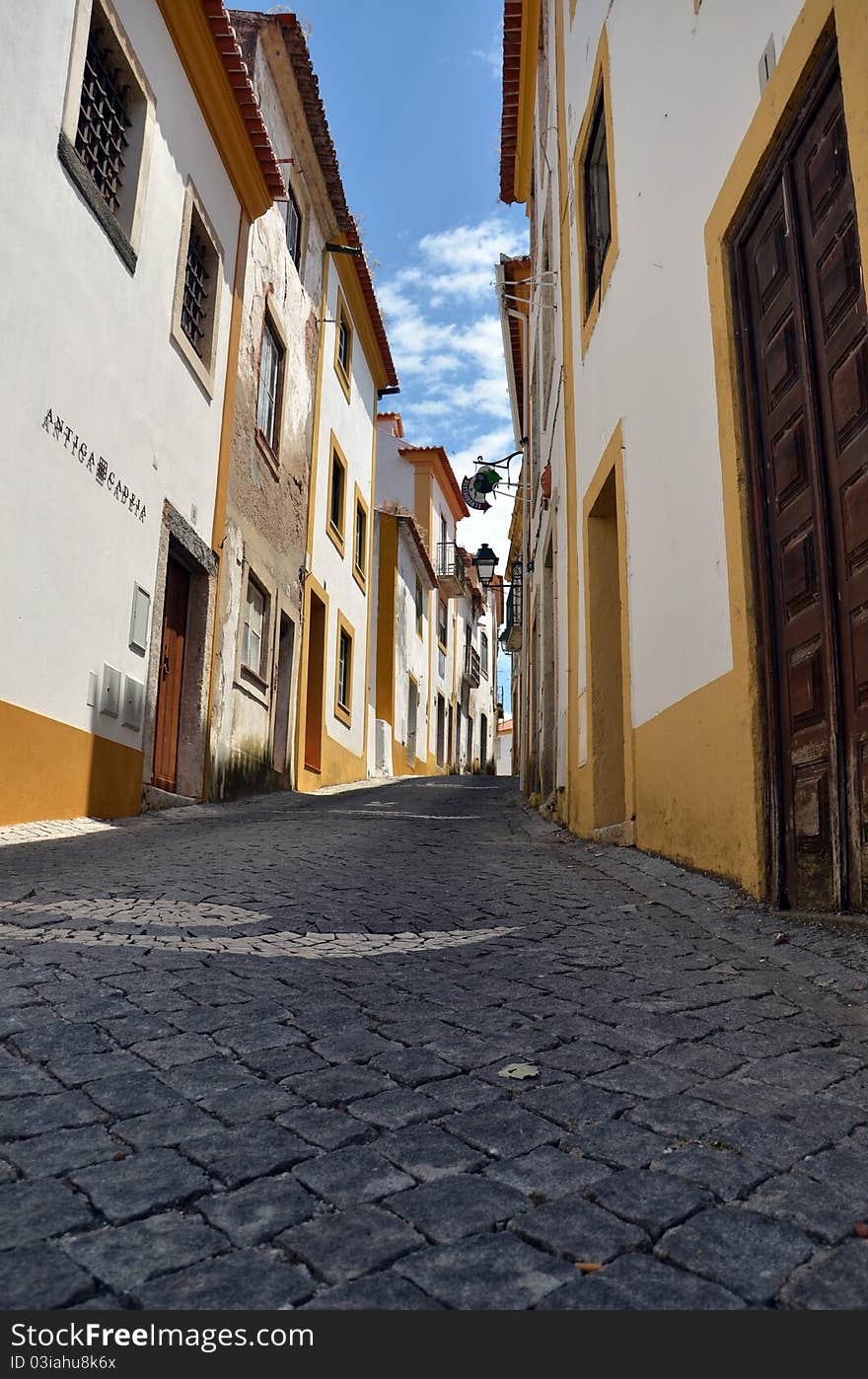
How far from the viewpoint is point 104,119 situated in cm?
756

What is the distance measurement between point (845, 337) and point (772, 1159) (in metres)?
2.70

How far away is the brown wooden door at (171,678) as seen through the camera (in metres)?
9.12

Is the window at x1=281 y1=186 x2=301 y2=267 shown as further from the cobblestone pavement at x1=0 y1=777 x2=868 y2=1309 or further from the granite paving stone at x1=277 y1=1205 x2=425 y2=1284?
the granite paving stone at x1=277 y1=1205 x2=425 y2=1284

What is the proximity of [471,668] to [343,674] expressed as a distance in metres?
21.1

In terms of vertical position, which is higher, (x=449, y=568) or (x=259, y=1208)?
(x=449, y=568)

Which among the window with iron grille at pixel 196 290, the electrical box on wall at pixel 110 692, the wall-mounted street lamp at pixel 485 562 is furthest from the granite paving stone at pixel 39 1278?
the wall-mounted street lamp at pixel 485 562

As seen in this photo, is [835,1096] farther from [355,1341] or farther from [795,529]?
[795,529]

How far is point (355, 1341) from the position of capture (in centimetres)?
120

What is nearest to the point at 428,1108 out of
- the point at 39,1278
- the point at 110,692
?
the point at 39,1278

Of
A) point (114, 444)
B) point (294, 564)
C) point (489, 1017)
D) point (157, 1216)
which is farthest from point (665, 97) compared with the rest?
point (294, 564)

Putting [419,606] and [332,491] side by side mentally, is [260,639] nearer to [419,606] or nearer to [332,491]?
[332,491]

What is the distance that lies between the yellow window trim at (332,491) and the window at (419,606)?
832 centimetres

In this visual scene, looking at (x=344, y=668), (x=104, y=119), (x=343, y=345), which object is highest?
(x=343, y=345)

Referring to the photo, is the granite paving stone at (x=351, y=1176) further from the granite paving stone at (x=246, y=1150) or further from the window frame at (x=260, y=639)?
the window frame at (x=260, y=639)
